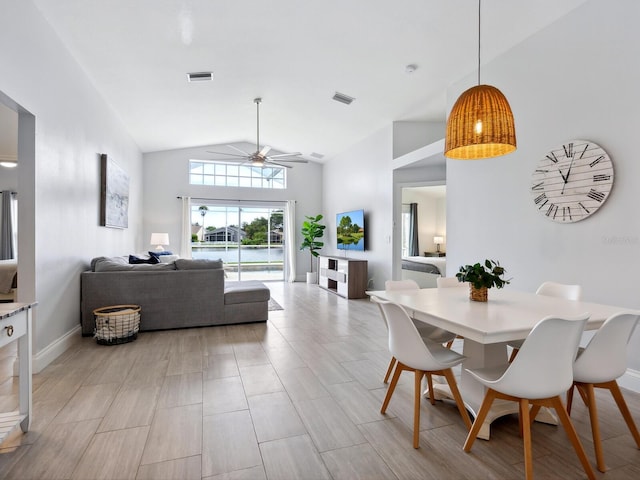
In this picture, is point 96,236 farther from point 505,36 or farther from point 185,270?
point 505,36

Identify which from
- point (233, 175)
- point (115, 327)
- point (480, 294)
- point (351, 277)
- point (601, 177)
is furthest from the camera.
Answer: point (233, 175)

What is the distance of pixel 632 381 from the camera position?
2535 mm

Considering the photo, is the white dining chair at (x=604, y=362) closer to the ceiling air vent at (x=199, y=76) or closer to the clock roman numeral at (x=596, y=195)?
the clock roman numeral at (x=596, y=195)

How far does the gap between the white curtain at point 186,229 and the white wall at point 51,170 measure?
355 centimetres

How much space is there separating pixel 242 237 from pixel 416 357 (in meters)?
7.22

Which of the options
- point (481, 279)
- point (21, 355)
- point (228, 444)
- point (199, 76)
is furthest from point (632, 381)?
point (199, 76)

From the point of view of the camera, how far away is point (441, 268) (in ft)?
21.7

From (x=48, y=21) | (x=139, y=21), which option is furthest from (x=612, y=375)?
(x=48, y=21)

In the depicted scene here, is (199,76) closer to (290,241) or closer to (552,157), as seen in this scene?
(552,157)

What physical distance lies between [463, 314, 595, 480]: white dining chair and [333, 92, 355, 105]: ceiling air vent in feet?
14.6

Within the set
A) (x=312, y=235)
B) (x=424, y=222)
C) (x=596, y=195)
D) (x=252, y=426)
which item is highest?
(x=424, y=222)

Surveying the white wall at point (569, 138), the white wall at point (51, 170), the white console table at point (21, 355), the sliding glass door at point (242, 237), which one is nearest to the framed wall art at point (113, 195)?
the white wall at point (51, 170)

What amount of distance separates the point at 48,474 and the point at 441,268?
624 cm

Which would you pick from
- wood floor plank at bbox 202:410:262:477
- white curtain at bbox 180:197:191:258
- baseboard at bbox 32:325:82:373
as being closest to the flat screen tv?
white curtain at bbox 180:197:191:258
